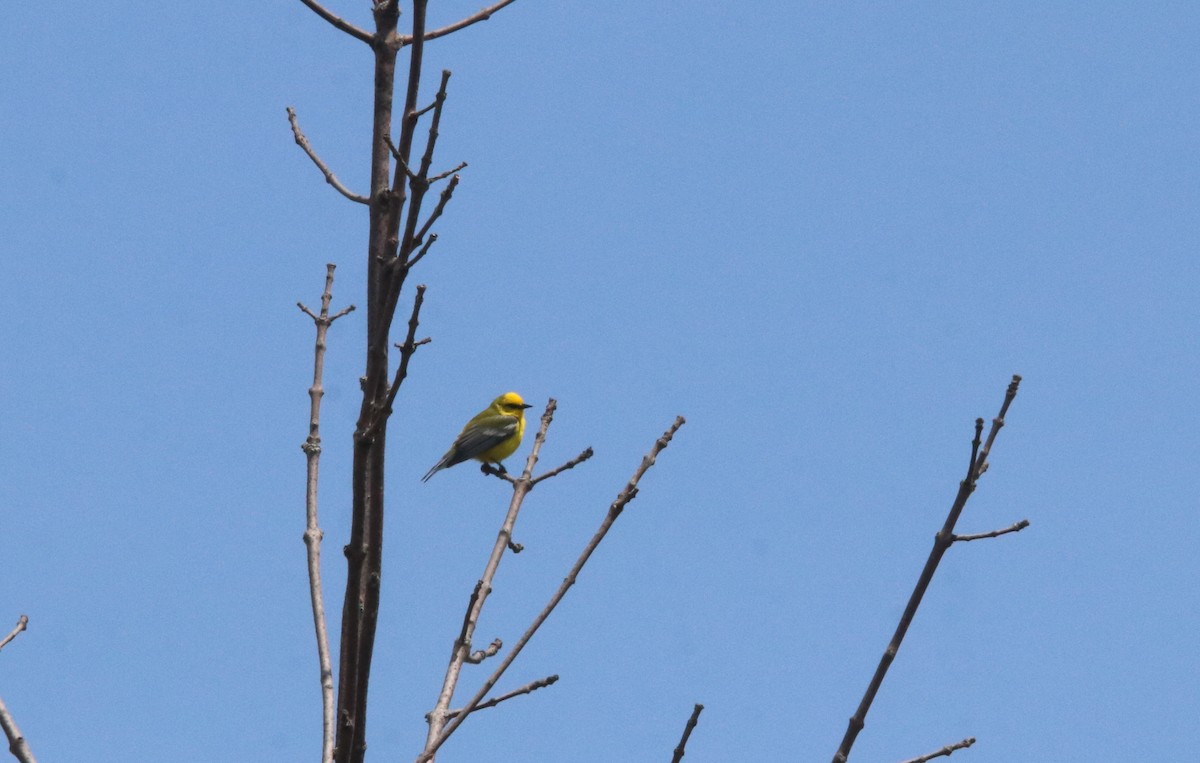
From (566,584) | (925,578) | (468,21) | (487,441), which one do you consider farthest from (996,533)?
(487,441)

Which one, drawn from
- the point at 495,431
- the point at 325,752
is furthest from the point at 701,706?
the point at 495,431

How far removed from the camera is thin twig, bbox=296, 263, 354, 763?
3.58 meters

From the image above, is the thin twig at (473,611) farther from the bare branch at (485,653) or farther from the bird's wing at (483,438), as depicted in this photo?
the bird's wing at (483,438)

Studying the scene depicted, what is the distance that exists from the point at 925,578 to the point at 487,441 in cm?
1031

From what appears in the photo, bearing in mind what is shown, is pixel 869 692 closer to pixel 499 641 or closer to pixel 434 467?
pixel 499 641

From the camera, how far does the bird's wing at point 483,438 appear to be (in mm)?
12992

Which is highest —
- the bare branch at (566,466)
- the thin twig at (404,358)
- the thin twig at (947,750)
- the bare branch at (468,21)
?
the bare branch at (468,21)

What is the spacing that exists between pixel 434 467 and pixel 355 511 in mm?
10786

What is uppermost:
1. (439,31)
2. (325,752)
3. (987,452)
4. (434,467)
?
(434,467)

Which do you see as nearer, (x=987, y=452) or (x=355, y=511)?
(x=355, y=511)

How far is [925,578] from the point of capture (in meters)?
2.84

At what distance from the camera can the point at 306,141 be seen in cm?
402

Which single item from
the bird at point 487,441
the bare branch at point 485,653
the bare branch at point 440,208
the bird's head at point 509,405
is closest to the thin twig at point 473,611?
the bare branch at point 485,653

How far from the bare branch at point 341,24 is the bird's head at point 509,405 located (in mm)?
10468
